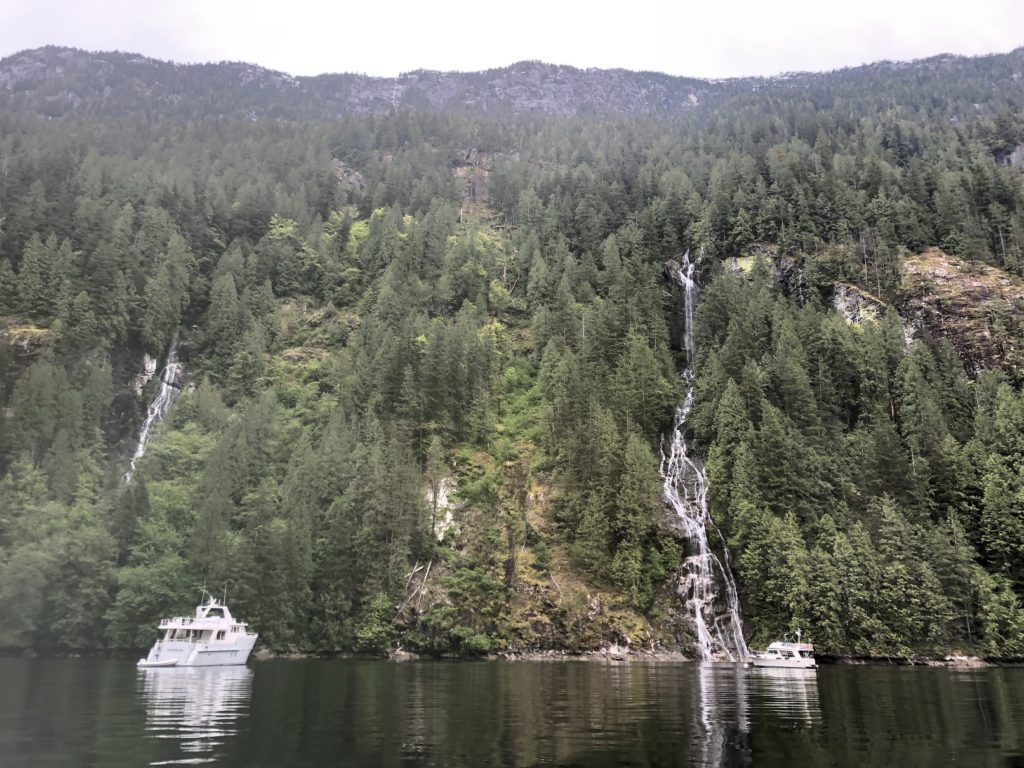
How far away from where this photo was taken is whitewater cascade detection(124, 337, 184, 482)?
318ft

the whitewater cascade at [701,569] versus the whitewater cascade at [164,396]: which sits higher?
the whitewater cascade at [164,396]

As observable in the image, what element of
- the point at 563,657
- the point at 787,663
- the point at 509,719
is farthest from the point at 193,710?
the point at 787,663

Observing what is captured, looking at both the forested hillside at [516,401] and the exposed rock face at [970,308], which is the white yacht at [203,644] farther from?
the exposed rock face at [970,308]

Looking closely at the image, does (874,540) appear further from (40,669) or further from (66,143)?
(66,143)

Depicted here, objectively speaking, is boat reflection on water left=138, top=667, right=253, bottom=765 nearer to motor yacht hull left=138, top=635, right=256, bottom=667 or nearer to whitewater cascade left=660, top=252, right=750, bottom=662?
motor yacht hull left=138, top=635, right=256, bottom=667

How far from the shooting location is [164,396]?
105375mm

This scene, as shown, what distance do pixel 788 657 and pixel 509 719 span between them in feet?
139

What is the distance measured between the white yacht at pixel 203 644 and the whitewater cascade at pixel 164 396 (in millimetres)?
36535

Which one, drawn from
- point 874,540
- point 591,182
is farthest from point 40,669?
point 591,182

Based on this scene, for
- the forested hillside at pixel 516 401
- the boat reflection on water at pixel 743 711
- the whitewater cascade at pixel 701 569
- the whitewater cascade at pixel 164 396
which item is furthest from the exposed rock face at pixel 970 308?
the whitewater cascade at pixel 164 396

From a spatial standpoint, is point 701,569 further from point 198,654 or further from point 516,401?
point 198,654

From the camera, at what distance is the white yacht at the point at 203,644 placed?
59812 mm

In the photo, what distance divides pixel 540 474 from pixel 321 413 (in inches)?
1321

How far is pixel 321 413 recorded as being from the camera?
315 ft
